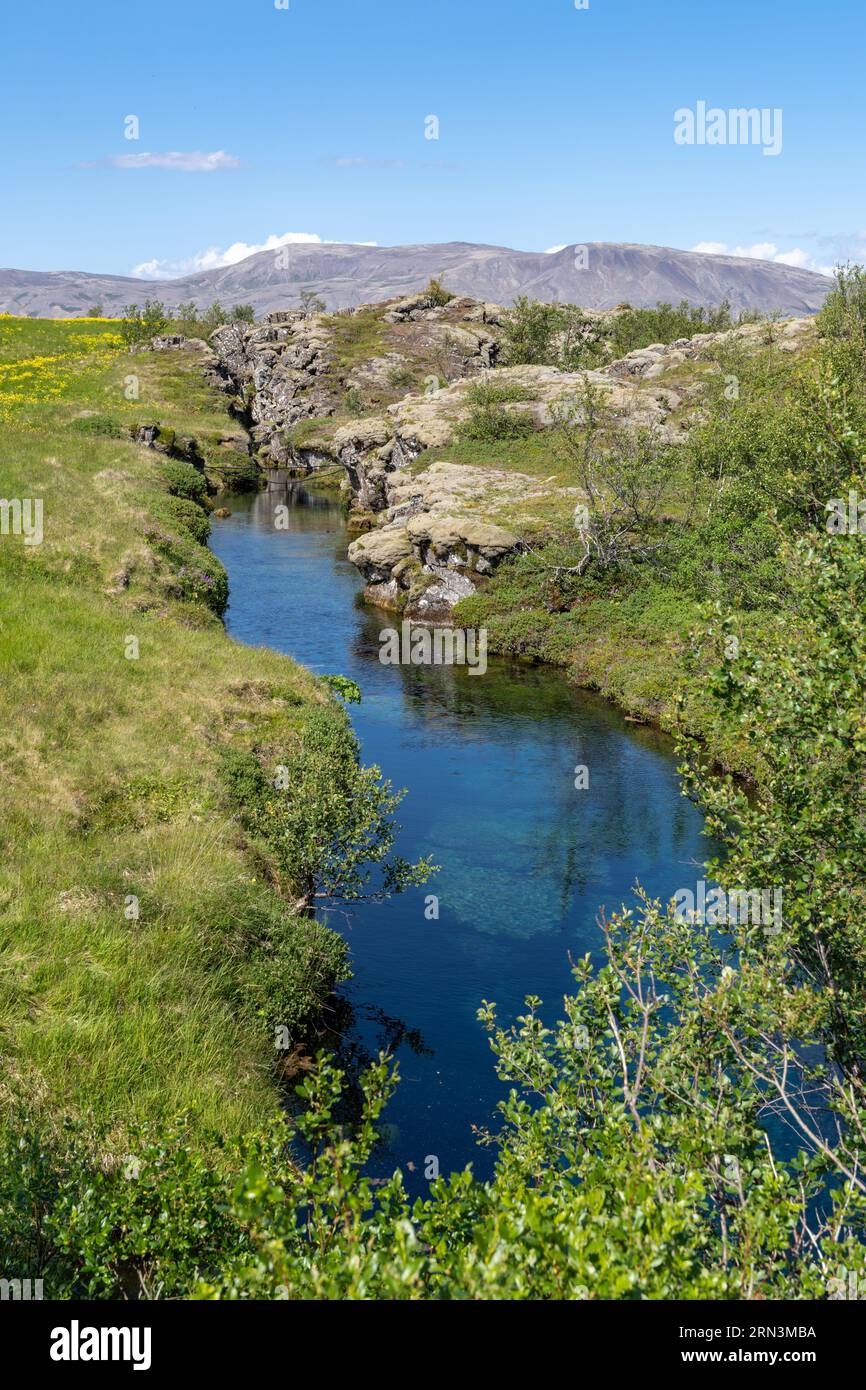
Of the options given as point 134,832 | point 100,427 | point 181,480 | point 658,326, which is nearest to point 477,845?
point 134,832

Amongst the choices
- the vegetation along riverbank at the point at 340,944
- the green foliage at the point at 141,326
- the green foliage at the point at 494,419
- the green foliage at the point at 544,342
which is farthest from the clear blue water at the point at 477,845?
the green foliage at the point at 141,326

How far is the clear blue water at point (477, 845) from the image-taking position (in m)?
24.0

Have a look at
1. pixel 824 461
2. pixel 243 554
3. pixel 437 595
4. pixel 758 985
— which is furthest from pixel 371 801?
pixel 243 554

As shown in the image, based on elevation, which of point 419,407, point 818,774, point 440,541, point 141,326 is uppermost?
point 141,326

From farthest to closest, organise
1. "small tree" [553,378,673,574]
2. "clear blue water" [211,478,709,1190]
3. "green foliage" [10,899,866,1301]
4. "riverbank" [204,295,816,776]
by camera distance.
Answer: "small tree" [553,378,673,574] < "riverbank" [204,295,816,776] < "clear blue water" [211,478,709,1190] < "green foliage" [10,899,866,1301]

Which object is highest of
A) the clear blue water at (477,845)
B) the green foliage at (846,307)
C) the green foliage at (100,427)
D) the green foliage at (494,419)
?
the green foliage at (846,307)

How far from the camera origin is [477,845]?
3534cm

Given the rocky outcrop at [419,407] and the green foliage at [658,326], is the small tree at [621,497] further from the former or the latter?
the green foliage at [658,326]

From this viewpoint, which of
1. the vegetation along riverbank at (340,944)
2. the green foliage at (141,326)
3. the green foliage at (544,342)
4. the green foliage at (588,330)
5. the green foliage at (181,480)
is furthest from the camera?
the green foliage at (141,326)

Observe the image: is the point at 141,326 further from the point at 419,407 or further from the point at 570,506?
the point at 570,506

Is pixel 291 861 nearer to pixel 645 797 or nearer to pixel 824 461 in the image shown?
pixel 645 797

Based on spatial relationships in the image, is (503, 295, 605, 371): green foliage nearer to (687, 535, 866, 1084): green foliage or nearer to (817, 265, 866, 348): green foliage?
(817, 265, 866, 348): green foliage

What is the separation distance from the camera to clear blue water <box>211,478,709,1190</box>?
78.6ft

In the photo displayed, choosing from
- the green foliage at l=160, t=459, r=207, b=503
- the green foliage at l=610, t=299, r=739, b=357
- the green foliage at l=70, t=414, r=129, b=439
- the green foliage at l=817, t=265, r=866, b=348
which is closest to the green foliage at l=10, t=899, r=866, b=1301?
the green foliage at l=160, t=459, r=207, b=503
